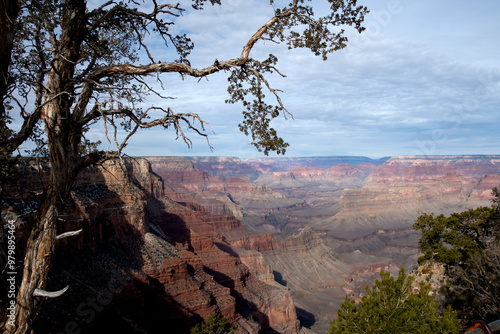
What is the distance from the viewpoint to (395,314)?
10906mm

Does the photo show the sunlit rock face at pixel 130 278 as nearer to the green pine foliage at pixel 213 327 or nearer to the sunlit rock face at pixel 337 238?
the green pine foliage at pixel 213 327

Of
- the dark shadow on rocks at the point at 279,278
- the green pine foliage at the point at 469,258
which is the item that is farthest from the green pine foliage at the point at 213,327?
the dark shadow on rocks at the point at 279,278

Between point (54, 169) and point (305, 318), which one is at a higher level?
point (54, 169)

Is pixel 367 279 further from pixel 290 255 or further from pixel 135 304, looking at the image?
pixel 135 304

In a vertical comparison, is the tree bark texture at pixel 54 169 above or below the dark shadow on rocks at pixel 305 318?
above

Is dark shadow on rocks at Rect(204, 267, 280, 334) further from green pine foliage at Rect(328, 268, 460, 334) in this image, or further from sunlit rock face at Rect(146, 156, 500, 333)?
green pine foliage at Rect(328, 268, 460, 334)

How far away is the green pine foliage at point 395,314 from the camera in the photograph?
411 inches

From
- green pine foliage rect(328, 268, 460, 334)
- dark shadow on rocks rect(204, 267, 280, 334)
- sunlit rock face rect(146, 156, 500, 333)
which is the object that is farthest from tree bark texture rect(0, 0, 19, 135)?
dark shadow on rocks rect(204, 267, 280, 334)

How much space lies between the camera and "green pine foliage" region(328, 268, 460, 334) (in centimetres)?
1044

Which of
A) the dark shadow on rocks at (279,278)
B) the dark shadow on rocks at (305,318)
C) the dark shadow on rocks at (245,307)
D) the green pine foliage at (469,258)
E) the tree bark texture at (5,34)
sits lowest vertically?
the dark shadow on rocks at (279,278)

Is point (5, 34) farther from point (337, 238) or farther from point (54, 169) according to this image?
point (337, 238)

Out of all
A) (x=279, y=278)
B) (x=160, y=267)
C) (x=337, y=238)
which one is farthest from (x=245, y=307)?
(x=337, y=238)

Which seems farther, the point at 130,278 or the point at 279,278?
the point at 279,278

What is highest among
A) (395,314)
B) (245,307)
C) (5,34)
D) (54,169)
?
(5,34)
